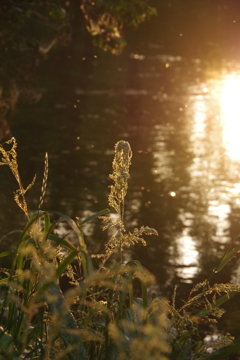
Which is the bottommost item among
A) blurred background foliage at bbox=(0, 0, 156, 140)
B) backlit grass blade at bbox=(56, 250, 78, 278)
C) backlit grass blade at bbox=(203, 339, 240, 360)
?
backlit grass blade at bbox=(203, 339, 240, 360)

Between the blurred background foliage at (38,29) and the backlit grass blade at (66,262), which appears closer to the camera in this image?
the backlit grass blade at (66,262)

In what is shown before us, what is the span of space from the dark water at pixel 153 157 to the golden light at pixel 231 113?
23 millimetres

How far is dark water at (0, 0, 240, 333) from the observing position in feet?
21.9

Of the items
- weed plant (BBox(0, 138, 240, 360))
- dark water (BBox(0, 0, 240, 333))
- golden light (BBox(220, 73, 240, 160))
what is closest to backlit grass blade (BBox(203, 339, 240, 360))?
weed plant (BBox(0, 138, 240, 360))

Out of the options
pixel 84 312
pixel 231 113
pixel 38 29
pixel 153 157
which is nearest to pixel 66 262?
pixel 84 312

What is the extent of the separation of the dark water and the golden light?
0.08ft

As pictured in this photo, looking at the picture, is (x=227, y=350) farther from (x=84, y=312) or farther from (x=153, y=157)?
(x=153, y=157)

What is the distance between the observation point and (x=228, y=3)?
4556 centimetres

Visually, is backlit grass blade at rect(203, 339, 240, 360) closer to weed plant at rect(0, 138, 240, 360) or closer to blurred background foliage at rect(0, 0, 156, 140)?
weed plant at rect(0, 138, 240, 360)

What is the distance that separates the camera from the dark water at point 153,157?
6677mm

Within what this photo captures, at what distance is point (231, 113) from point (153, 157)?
17.4 feet

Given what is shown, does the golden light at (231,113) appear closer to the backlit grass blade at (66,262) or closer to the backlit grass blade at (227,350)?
the backlit grass blade at (227,350)

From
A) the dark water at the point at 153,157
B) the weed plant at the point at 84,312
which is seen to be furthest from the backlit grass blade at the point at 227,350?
the dark water at the point at 153,157

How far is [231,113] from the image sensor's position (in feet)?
51.8
